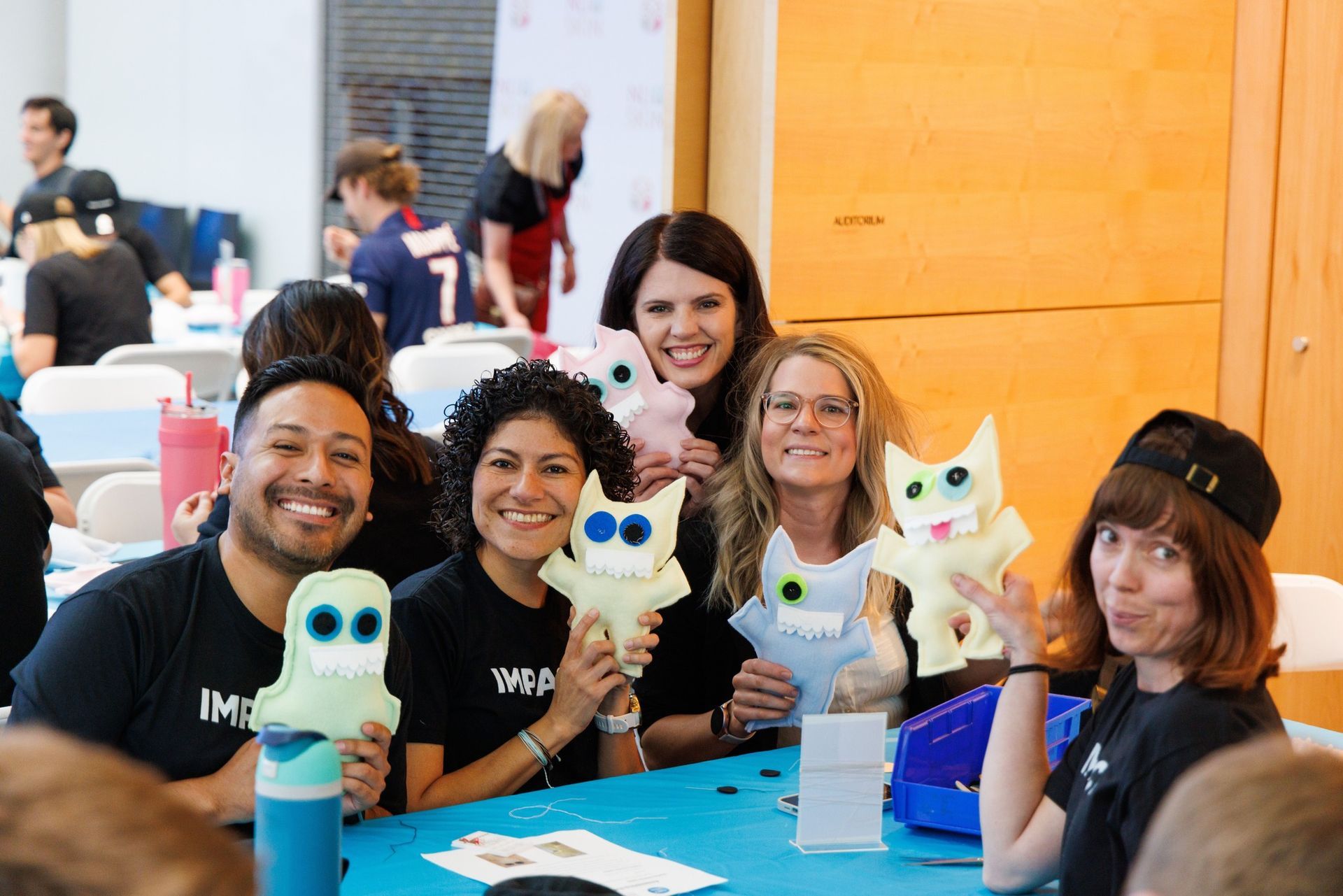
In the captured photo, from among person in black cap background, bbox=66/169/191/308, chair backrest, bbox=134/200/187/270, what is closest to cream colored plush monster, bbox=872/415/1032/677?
person in black cap background, bbox=66/169/191/308

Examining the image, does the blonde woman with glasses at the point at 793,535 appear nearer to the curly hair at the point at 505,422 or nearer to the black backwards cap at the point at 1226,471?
the curly hair at the point at 505,422

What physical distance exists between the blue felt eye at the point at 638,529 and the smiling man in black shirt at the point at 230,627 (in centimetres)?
41

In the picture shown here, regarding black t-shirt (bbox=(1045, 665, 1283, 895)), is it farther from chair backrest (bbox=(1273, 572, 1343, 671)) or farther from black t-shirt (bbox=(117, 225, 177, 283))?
black t-shirt (bbox=(117, 225, 177, 283))

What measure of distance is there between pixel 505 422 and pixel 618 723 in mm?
522

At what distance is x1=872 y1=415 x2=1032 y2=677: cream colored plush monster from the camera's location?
6.70 feet

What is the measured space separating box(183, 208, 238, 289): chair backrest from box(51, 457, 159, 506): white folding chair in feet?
20.4

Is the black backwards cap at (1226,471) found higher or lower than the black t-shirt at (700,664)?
higher

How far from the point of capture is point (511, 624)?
2293mm

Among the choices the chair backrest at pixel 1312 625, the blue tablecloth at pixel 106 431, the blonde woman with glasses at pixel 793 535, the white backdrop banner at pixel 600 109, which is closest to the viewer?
the blonde woman with glasses at pixel 793 535

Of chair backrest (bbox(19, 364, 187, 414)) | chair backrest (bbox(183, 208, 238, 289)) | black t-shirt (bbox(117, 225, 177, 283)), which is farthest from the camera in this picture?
chair backrest (bbox(183, 208, 238, 289))

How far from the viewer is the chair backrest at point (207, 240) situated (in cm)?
985

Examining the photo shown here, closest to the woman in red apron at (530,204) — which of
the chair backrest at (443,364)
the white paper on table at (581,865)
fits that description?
the chair backrest at (443,364)

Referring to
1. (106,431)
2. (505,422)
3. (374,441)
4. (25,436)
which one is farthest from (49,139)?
(505,422)

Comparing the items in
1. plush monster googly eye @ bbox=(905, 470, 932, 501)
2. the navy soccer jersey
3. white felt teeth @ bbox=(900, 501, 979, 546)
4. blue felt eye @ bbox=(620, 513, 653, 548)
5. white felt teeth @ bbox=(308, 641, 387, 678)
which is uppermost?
the navy soccer jersey
